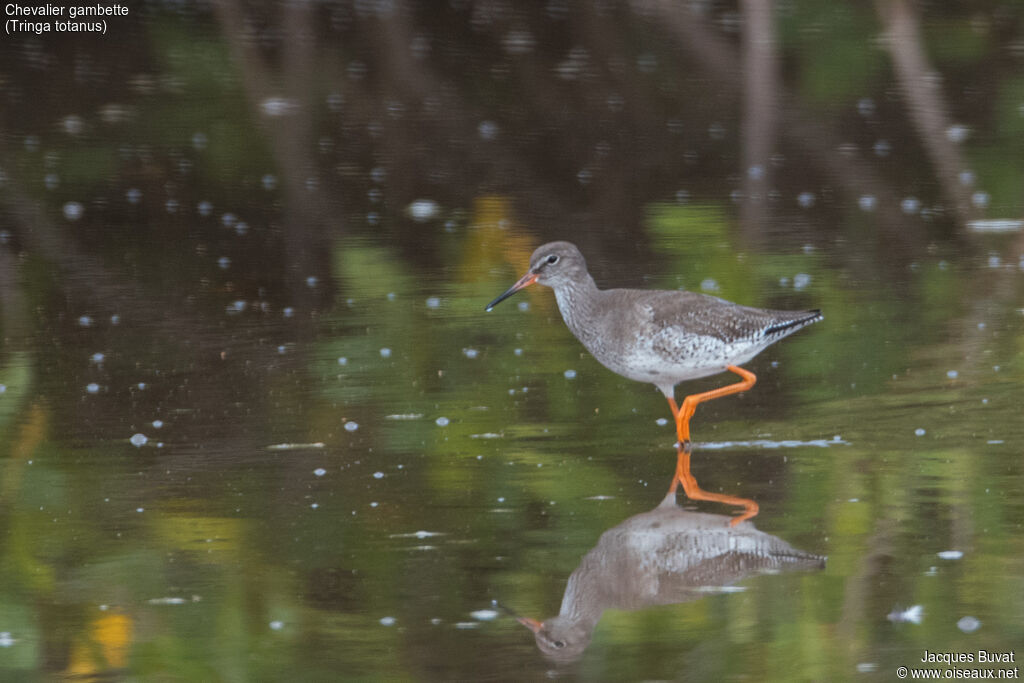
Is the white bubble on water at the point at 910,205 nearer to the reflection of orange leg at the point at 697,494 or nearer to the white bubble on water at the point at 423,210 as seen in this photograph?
the white bubble on water at the point at 423,210

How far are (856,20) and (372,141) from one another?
28.1ft

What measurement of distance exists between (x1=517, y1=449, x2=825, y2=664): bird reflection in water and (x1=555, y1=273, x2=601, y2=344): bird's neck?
58.1 inches

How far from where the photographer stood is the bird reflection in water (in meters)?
5.82

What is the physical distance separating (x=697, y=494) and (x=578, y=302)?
4.92 ft

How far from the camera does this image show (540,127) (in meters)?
16.4

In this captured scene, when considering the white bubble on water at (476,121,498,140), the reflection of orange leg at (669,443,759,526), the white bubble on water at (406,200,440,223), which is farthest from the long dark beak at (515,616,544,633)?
the white bubble on water at (476,121,498,140)

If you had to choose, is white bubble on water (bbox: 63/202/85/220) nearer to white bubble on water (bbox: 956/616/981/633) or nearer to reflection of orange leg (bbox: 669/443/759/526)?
reflection of orange leg (bbox: 669/443/759/526)

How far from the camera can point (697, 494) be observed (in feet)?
23.3

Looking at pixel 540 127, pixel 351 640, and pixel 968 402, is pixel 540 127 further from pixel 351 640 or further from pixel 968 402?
pixel 351 640

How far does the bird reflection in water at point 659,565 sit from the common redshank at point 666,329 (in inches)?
40.6

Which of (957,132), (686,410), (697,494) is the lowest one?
(697,494)

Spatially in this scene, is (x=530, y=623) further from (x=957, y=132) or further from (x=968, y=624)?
(x=957, y=132)

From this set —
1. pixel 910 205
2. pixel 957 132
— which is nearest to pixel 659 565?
pixel 910 205

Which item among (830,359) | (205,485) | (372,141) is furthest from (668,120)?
(205,485)
